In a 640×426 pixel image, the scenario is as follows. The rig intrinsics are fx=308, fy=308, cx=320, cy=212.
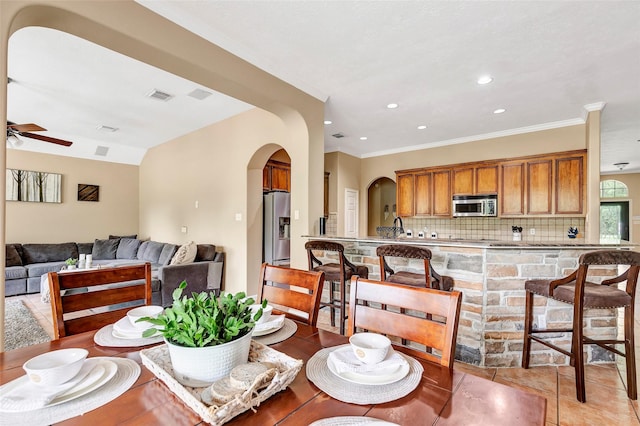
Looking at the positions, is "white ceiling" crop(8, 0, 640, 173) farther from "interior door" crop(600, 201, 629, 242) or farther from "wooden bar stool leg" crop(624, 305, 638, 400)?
"interior door" crop(600, 201, 629, 242)

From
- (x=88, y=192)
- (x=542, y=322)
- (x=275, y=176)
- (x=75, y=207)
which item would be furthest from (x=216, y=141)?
(x=542, y=322)

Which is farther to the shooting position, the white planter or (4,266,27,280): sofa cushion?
(4,266,27,280): sofa cushion

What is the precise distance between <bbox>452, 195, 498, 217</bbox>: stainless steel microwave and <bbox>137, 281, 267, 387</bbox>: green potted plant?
5.03 metres

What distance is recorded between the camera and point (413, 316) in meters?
1.20

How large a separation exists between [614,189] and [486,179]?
22.5ft

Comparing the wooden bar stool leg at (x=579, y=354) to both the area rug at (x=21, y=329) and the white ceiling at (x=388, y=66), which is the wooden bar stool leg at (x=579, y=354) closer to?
the white ceiling at (x=388, y=66)

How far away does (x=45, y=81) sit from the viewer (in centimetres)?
345

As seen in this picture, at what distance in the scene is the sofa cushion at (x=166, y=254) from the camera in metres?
4.93

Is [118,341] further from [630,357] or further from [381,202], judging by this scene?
[381,202]

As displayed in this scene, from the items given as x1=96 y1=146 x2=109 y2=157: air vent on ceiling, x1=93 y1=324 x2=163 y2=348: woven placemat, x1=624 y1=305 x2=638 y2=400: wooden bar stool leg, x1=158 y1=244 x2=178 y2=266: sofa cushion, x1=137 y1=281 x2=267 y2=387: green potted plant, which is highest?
x1=96 y1=146 x2=109 y2=157: air vent on ceiling

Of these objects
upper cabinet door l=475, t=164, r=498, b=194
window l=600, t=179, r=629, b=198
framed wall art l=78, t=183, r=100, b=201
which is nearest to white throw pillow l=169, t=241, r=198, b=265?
framed wall art l=78, t=183, r=100, b=201

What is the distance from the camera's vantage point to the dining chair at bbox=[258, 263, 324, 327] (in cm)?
143

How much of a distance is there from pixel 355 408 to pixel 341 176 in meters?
5.66

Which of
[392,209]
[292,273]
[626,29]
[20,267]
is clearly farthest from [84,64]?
[392,209]
